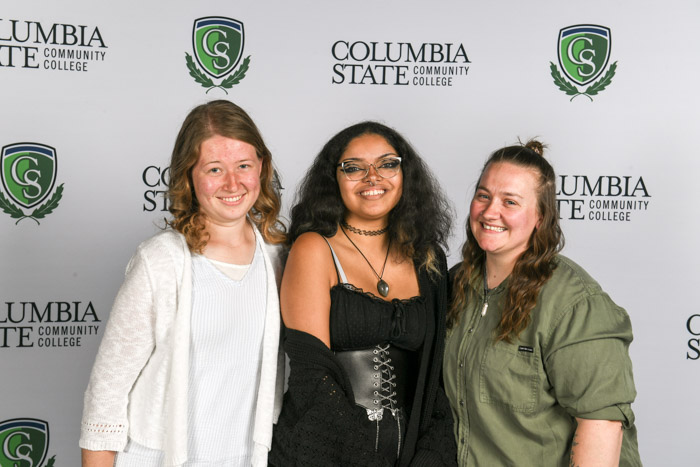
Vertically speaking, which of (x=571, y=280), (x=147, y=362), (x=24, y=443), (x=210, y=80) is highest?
(x=210, y=80)

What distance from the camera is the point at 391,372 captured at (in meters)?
1.80

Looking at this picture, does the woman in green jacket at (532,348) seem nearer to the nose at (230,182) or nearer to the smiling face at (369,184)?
the smiling face at (369,184)

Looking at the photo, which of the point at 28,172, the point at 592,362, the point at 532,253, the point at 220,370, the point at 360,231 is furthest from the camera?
the point at 28,172

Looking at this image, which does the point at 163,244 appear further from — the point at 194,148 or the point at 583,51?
the point at 583,51

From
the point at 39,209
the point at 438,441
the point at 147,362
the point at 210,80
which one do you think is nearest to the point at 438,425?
the point at 438,441

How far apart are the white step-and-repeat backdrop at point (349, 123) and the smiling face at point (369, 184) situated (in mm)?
1181

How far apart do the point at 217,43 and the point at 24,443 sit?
2.03 metres

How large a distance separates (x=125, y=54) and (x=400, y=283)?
5.97 ft

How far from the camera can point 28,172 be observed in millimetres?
2832

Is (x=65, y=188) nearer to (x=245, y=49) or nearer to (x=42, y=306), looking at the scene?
(x=42, y=306)

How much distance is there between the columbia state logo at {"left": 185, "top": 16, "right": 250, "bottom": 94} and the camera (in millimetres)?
2957

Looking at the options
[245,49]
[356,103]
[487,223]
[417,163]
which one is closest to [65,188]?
[245,49]

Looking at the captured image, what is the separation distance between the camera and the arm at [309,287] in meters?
1.69

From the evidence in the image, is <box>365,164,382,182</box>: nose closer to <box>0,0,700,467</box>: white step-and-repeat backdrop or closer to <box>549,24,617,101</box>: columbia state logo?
<box>0,0,700,467</box>: white step-and-repeat backdrop
